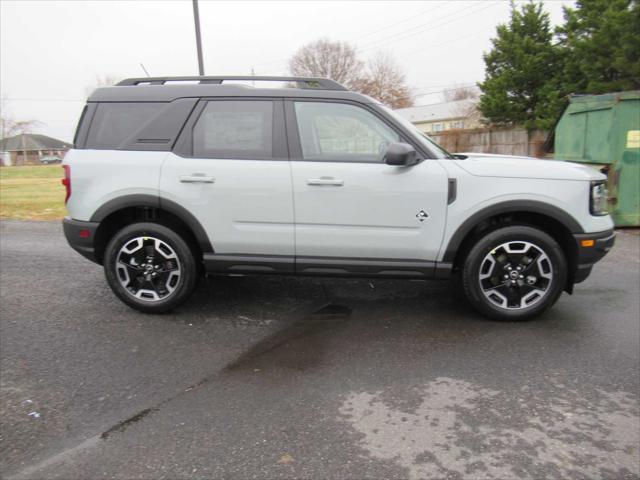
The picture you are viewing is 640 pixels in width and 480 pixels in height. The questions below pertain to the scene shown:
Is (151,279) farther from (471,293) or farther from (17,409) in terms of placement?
(471,293)

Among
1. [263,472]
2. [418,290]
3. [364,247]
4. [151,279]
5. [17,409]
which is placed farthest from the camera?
[418,290]

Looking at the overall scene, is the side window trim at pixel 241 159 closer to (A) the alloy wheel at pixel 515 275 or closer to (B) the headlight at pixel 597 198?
(A) the alloy wheel at pixel 515 275

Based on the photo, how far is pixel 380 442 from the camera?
2.37m

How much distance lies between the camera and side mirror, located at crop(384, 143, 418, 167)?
3496 millimetres

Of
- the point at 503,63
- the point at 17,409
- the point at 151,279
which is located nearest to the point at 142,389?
the point at 17,409

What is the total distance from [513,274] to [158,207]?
303 centimetres

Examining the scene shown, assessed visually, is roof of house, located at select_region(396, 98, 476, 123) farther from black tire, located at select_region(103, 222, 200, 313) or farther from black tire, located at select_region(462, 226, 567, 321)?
black tire, located at select_region(103, 222, 200, 313)

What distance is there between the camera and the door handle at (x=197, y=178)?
3.77 meters

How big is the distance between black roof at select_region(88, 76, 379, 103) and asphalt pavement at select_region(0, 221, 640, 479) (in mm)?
1916

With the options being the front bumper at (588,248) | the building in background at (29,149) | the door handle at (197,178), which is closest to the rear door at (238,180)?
the door handle at (197,178)

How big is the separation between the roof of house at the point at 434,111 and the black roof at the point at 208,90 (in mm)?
52558

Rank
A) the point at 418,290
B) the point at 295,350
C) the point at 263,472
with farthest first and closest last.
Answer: the point at 418,290, the point at 295,350, the point at 263,472

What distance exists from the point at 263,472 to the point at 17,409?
1.59 m

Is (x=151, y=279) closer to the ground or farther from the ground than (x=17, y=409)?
farther from the ground
